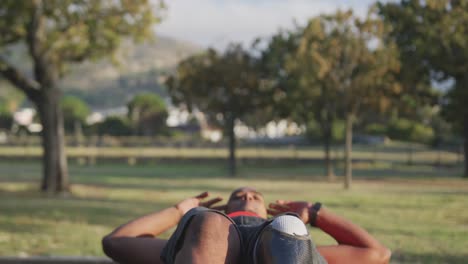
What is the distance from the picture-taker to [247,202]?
10.7 ft

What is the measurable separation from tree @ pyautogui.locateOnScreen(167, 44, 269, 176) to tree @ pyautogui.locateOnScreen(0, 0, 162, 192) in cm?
1291

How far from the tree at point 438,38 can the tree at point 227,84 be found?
714 centimetres

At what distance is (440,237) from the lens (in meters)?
9.07

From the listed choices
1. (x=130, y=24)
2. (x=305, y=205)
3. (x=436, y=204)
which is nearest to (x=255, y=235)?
(x=305, y=205)

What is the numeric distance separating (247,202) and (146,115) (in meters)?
85.4

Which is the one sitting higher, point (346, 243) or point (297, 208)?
point (297, 208)

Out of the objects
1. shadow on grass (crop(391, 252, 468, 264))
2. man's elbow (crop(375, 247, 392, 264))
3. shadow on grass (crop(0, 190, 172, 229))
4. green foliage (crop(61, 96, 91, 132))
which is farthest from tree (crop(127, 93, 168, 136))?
man's elbow (crop(375, 247, 392, 264))

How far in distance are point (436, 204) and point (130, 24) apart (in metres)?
9.35

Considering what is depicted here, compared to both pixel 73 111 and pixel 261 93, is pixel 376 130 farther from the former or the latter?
pixel 73 111

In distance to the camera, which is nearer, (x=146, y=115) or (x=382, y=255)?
(x=382, y=255)

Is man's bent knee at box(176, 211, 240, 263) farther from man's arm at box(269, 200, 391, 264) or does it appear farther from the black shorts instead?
man's arm at box(269, 200, 391, 264)

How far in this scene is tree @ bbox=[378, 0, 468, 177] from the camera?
22.9m

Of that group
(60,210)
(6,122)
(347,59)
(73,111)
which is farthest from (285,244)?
(73,111)

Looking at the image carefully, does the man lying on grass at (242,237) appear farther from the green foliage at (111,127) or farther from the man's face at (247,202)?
the green foliage at (111,127)
